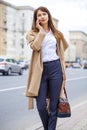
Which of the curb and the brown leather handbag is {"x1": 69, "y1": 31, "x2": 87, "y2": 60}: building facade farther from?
the brown leather handbag

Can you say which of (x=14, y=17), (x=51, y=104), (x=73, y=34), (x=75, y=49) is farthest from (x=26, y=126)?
(x=73, y=34)

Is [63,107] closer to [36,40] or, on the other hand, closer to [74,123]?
[36,40]

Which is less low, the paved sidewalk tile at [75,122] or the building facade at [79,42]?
the paved sidewalk tile at [75,122]

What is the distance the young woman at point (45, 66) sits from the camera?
16.3ft

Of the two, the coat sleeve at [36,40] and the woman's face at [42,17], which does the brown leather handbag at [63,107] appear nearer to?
the coat sleeve at [36,40]

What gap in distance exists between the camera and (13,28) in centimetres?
9056

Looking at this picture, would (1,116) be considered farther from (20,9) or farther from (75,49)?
(75,49)

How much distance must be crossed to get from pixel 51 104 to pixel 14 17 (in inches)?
3473

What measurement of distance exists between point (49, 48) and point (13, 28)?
86.0 m

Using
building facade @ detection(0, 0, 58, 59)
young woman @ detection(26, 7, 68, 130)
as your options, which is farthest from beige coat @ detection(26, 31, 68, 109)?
building facade @ detection(0, 0, 58, 59)

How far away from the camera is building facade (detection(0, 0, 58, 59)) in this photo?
278 feet

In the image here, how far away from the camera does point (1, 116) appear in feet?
29.8

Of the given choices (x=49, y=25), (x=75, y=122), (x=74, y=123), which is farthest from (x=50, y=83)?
(x=75, y=122)

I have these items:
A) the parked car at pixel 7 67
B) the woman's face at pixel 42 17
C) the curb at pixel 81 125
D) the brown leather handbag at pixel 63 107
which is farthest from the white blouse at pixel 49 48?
the parked car at pixel 7 67
